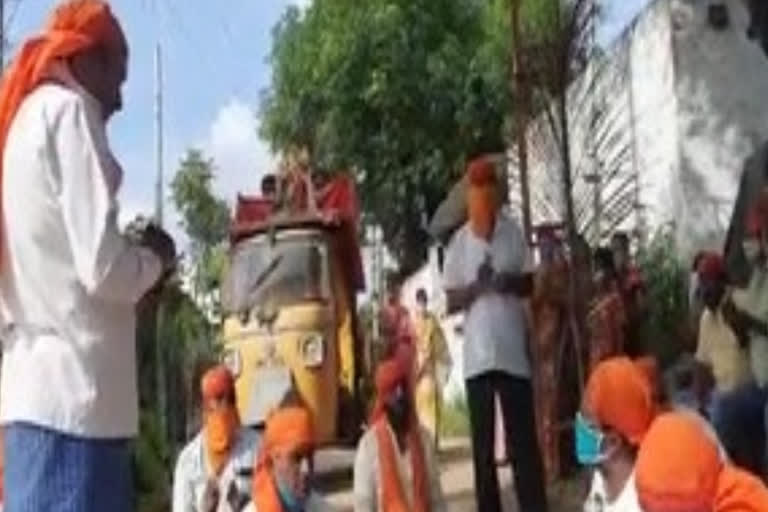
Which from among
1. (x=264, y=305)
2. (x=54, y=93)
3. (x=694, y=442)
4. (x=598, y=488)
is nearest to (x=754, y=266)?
(x=598, y=488)

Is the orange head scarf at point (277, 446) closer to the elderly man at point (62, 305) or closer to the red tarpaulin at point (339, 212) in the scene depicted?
the elderly man at point (62, 305)

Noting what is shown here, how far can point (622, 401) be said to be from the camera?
5.56m

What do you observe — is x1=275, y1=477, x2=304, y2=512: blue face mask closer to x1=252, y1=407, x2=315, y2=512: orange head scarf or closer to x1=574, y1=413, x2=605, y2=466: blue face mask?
x1=252, y1=407, x2=315, y2=512: orange head scarf

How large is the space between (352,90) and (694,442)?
942 inches

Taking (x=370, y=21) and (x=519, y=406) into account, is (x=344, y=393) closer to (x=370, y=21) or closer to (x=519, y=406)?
(x=519, y=406)

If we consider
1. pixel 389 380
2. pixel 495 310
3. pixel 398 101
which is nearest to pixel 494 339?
pixel 495 310

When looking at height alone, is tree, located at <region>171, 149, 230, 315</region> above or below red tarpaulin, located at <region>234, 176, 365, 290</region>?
above

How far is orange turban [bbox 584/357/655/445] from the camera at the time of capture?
5.50m

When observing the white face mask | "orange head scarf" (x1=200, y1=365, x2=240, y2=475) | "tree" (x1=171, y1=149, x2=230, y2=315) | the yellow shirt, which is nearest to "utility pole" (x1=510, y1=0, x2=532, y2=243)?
the yellow shirt

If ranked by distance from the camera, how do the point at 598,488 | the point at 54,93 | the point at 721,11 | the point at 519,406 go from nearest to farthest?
the point at 54,93, the point at 598,488, the point at 519,406, the point at 721,11

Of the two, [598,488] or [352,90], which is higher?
[352,90]

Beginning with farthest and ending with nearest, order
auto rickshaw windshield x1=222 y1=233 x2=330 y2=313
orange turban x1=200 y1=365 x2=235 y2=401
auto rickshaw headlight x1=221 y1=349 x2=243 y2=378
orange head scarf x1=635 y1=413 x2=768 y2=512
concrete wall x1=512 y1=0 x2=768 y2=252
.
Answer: auto rickshaw windshield x1=222 y1=233 x2=330 y2=313
auto rickshaw headlight x1=221 y1=349 x2=243 y2=378
concrete wall x1=512 y1=0 x2=768 y2=252
orange turban x1=200 y1=365 x2=235 y2=401
orange head scarf x1=635 y1=413 x2=768 y2=512

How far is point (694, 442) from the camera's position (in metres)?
4.52

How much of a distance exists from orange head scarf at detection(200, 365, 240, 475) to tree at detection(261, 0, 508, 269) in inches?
741
